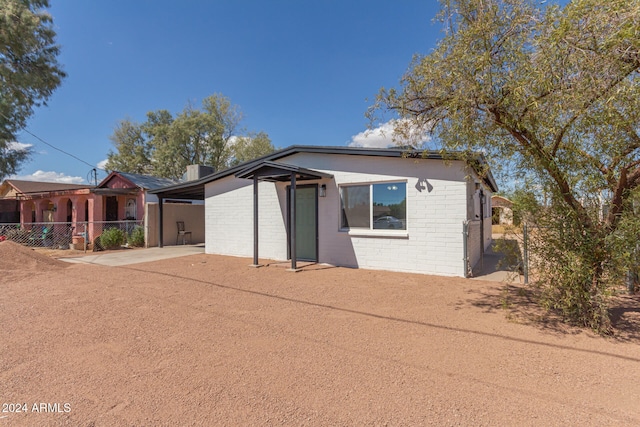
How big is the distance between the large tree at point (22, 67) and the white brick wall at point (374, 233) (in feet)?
41.1

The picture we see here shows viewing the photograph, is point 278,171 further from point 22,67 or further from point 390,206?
point 22,67

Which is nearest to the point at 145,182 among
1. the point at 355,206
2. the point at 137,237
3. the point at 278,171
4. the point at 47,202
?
the point at 137,237

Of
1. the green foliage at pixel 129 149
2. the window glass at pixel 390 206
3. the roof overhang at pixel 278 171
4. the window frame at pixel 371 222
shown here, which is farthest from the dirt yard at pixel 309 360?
the green foliage at pixel 129 149

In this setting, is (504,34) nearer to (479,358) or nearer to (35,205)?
(479,358)

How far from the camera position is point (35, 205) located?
20406 millimetres

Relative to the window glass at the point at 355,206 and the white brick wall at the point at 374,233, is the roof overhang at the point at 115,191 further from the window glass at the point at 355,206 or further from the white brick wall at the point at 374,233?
the window glass at the point at 355,206

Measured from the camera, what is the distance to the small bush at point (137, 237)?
13.8 meters

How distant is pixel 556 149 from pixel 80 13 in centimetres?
1703

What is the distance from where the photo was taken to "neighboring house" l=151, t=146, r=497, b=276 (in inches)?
278

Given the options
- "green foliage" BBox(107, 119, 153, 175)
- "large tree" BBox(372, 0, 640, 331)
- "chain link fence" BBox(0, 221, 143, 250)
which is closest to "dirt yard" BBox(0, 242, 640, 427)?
"large tree" BBox(372, 0, 640, 331)

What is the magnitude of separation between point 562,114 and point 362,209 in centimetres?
511

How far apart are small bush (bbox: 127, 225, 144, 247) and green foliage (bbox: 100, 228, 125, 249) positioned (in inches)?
14.6

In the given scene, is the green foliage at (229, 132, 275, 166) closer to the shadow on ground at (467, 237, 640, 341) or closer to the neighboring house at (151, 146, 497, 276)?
the neighboring house at (151, 146, 497, 276)

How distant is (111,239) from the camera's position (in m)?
13.3
